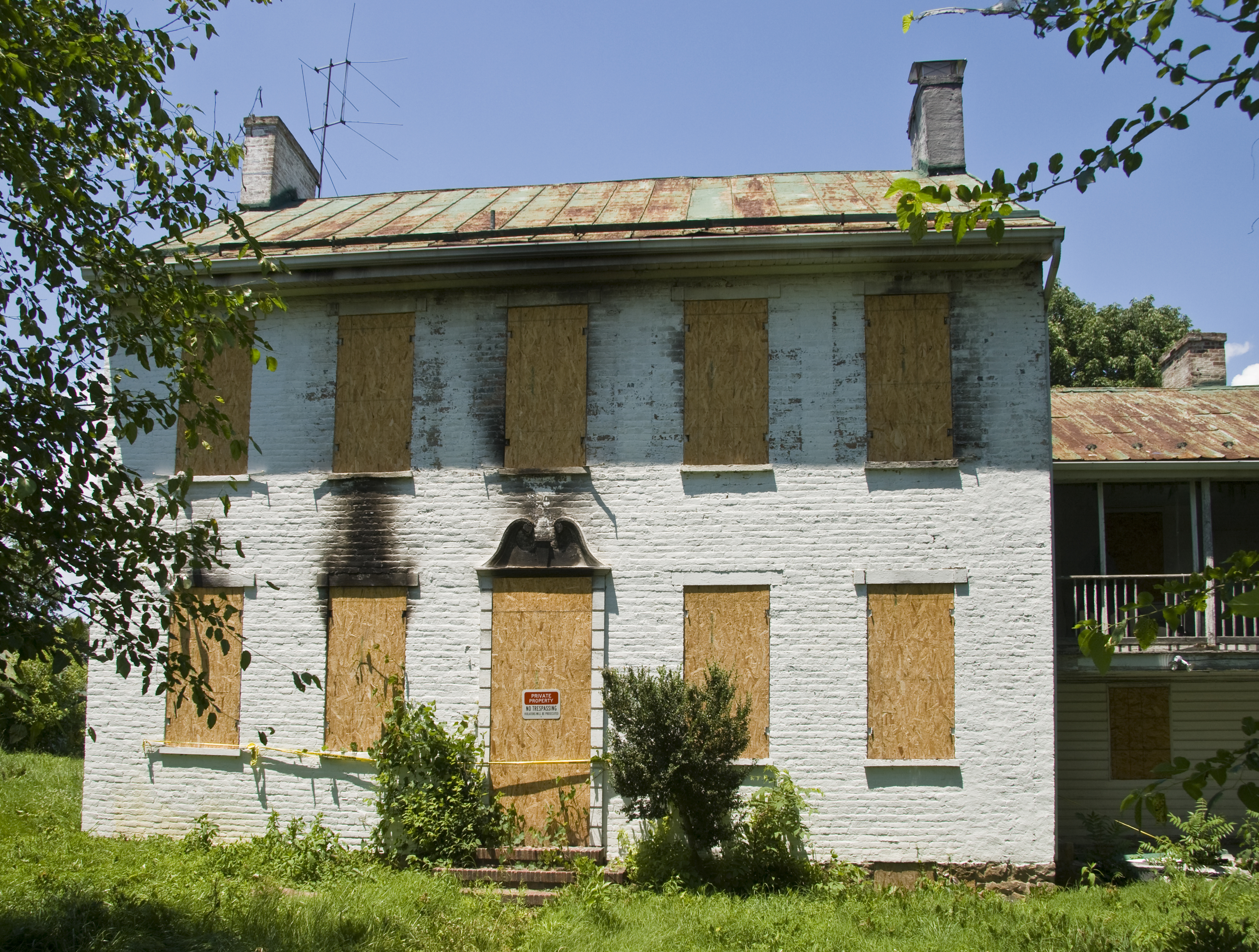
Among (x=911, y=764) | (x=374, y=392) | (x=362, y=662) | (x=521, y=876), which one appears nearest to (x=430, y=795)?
(x=521, y=876)

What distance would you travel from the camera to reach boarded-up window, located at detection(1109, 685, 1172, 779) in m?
12.6

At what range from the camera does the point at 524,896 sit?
938cm

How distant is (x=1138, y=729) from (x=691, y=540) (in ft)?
22.6

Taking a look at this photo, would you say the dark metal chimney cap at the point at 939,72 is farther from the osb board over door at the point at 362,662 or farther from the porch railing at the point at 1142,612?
the osb board over door at the point at 362,662

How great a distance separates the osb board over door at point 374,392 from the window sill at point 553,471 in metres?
1.23

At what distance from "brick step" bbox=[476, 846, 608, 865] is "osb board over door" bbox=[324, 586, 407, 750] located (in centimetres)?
186

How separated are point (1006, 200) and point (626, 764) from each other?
22.2ft

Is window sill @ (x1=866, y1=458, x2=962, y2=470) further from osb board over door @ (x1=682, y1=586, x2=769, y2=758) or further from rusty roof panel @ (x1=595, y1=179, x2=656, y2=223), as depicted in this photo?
rusty roof panel @ (x1=595, y1=179, x2=656, y2=223)

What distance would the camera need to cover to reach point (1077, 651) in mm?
11797

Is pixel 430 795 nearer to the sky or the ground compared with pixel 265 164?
nearer to the ground

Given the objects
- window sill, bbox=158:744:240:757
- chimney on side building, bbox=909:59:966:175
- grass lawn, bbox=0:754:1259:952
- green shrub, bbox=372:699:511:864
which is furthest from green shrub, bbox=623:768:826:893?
chimney on side building, bbox=909:59:966:175

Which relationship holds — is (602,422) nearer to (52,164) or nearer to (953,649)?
(953,649)

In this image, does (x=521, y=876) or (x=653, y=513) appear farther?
(x=653, y=513)

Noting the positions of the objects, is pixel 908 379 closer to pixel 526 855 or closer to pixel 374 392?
pixel 374 392
